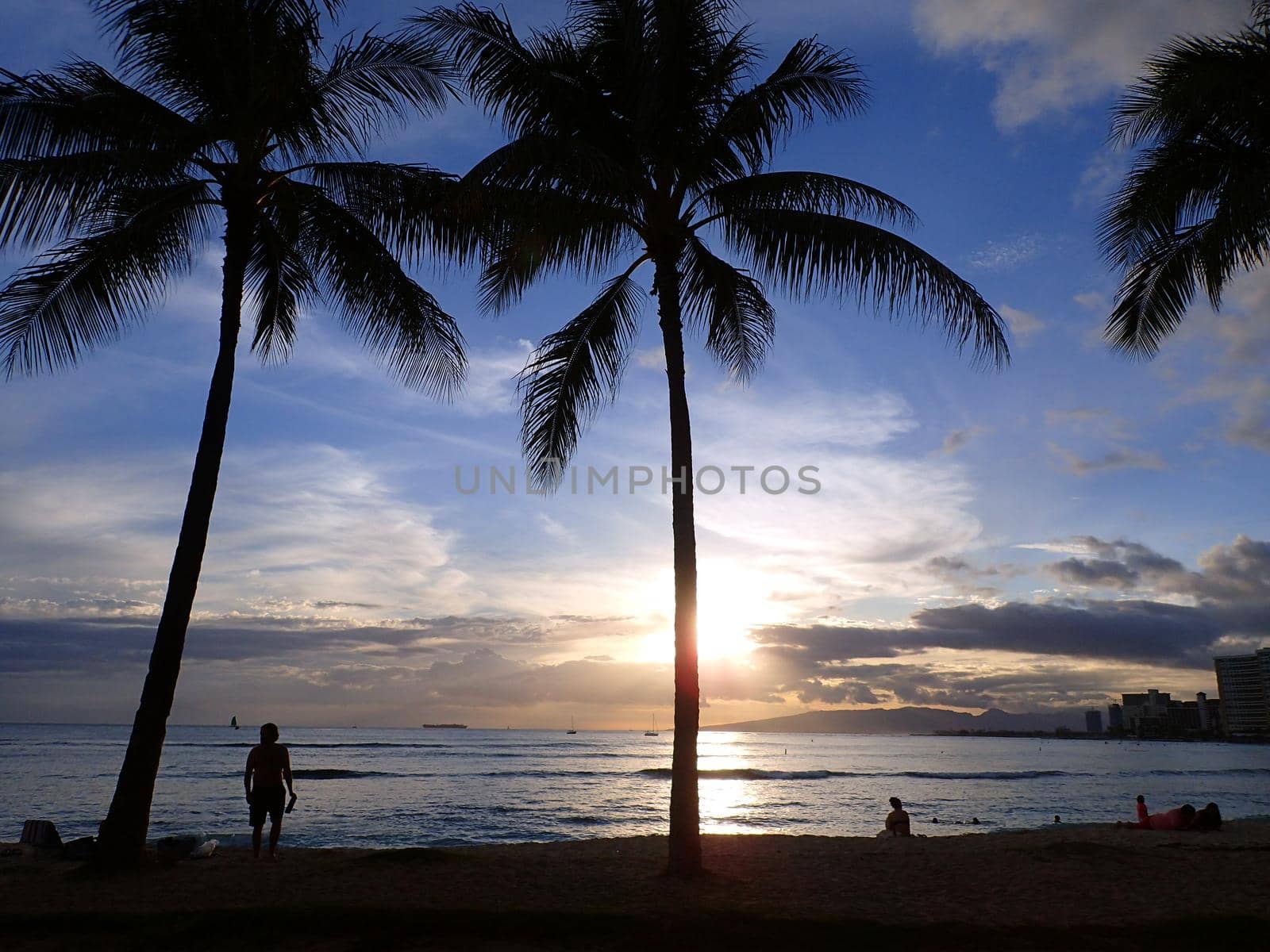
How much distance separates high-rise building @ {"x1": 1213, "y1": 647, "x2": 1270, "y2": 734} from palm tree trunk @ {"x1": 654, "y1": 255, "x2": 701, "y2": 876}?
205314 millimetres

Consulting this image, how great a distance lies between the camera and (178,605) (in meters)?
9.44

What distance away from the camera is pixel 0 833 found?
2425cm

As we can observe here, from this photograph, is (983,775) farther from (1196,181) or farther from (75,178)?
(75,178)

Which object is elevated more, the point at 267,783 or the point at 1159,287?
the point at 1159,287

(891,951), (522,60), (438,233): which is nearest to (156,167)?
(438,233)

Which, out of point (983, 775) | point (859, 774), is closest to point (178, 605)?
point (859, 774)

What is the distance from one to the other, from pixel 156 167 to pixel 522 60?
175 inches

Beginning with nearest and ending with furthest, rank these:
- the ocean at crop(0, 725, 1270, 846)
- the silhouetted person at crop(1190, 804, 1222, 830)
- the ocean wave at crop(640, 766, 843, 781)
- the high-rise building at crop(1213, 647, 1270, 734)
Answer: the silhouetted person at crop(1190, 804, 1222, 830), the ocean at crop(0, 725, 1270, 846), the ocean wave at crop(640, 766, 843, 781), the high-rise building at crop(1213, 647, 1270, 734)

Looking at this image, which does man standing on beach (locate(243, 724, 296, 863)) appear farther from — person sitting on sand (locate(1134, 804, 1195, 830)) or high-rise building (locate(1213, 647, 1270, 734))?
high-rise building (locate(1213, 647, 1270, 734))

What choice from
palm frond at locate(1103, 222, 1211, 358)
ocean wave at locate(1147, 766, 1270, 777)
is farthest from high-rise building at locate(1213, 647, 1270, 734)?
palm frond at locate(1103, 222, 1211, 358)

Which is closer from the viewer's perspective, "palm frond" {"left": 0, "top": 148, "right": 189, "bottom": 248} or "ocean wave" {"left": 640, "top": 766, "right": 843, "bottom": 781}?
"palm frond" {"left": 0, "top": 148, "right": 189, "bottom": 248}

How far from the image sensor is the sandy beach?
655 centimetres

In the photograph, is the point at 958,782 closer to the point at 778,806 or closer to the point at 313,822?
the point at 778,806

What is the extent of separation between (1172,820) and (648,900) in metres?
14.3
